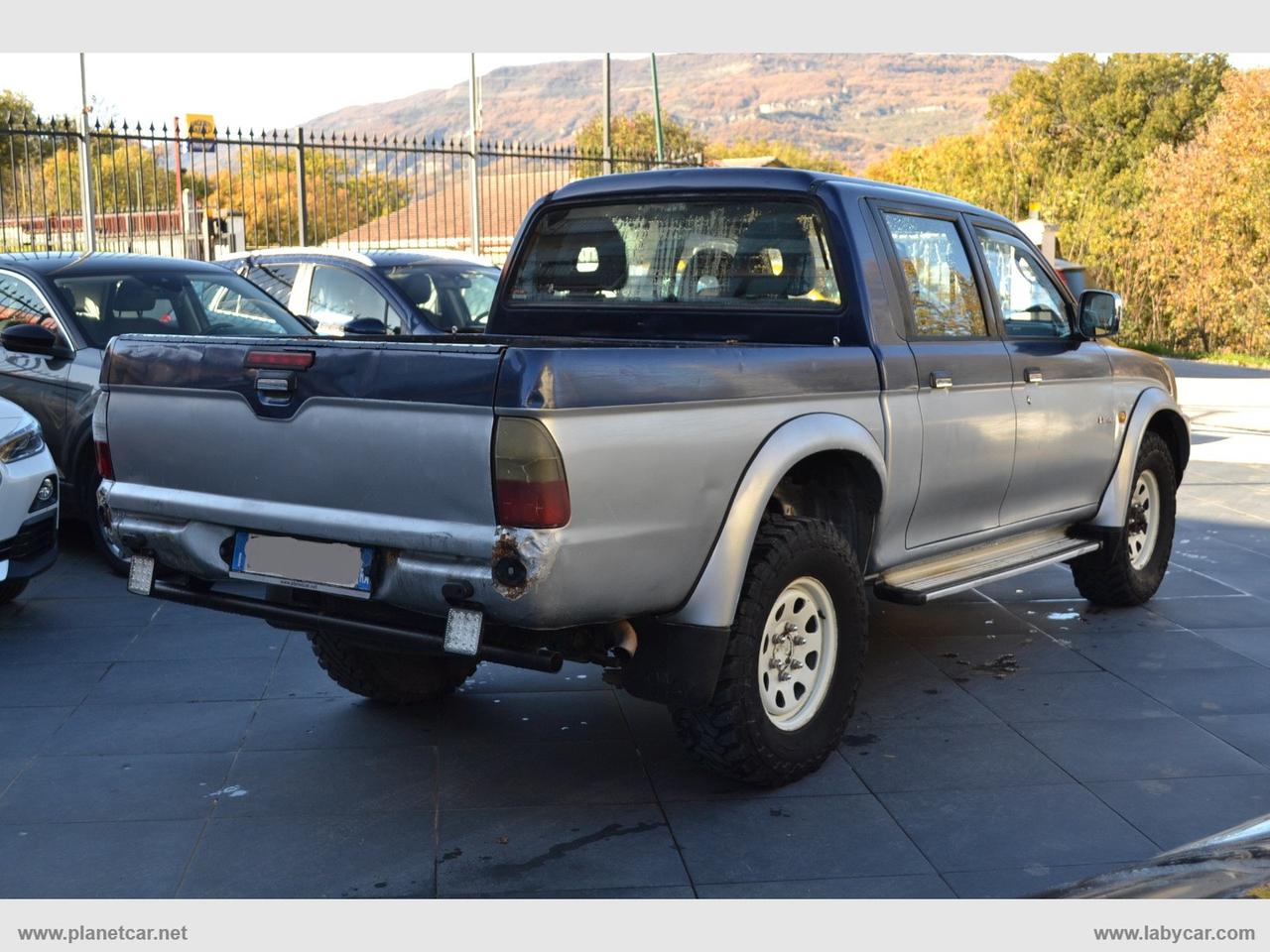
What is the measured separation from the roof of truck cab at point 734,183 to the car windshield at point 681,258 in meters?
0.06

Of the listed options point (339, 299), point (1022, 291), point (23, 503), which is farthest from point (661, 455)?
point (339, 299)

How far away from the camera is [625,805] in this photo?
4422 millimetres

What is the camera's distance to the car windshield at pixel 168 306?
8203 mm

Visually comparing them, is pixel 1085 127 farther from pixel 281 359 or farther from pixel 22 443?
pixel 281 359

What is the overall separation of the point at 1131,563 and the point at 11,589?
→ 18.2ft

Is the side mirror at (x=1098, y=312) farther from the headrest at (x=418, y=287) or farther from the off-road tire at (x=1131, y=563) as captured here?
the headrest at (x=418, y=287)

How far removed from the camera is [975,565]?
5.63m

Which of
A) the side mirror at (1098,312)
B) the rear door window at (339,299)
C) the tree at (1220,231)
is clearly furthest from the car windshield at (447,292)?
the tree at (1220,231)

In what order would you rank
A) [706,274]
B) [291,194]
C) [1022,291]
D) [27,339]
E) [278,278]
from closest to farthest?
[706,274], [1022,291], [27,339], [278,278], [291,194]

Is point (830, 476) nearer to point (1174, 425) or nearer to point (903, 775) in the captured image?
point (903, 775)

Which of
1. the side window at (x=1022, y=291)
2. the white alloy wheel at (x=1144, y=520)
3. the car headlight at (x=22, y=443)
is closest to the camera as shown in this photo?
the side window at (x=1022, y=291)

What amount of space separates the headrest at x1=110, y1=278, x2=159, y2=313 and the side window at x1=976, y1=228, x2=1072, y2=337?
16.6 feet

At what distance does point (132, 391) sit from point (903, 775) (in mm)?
2844

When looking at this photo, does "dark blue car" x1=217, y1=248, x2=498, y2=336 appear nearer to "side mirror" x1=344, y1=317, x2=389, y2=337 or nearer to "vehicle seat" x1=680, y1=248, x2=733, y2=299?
"side mirror" x1=344, y1=317, x2=389, y2=337
